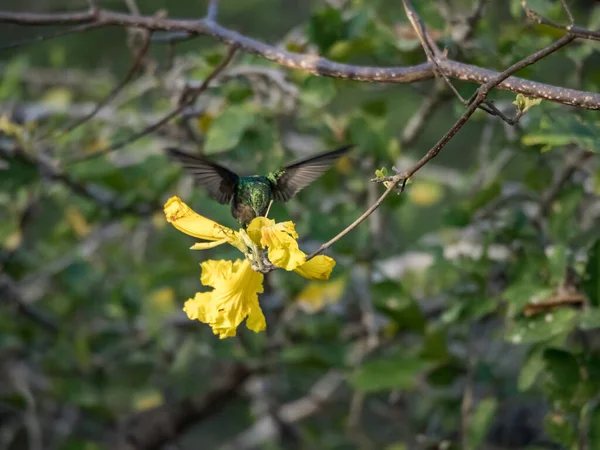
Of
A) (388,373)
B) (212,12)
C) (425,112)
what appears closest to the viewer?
(212,12)

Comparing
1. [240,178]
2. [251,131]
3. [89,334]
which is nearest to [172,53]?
[251,131]

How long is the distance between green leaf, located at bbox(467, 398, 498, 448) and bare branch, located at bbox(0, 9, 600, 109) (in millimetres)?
790

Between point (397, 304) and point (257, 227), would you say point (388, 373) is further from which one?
point (257, 227)

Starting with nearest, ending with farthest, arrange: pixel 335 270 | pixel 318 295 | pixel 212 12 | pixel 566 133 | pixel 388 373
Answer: pixel 566 133 < pixel 212 12 < pixel 335 270 < pixel 388 373 < pixel 318 295

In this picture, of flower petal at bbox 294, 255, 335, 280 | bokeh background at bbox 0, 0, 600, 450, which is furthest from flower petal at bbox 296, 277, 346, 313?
flower petal at bbox 294, 255, 335, 280

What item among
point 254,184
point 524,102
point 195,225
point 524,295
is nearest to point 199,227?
point 195,225

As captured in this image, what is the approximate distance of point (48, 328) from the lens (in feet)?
7.11

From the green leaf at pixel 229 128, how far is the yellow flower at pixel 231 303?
0.52 meters

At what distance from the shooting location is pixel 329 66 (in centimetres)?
104

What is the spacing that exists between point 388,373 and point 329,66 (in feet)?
2.46

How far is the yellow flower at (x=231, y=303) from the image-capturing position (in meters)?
0.93

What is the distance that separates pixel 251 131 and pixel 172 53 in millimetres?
218

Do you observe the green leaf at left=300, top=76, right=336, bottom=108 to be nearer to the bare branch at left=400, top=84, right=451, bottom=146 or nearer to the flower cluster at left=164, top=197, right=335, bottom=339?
the bare branch at left=400, top=84, right=451, bottom=146

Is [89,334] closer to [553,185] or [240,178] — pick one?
[240,178]
